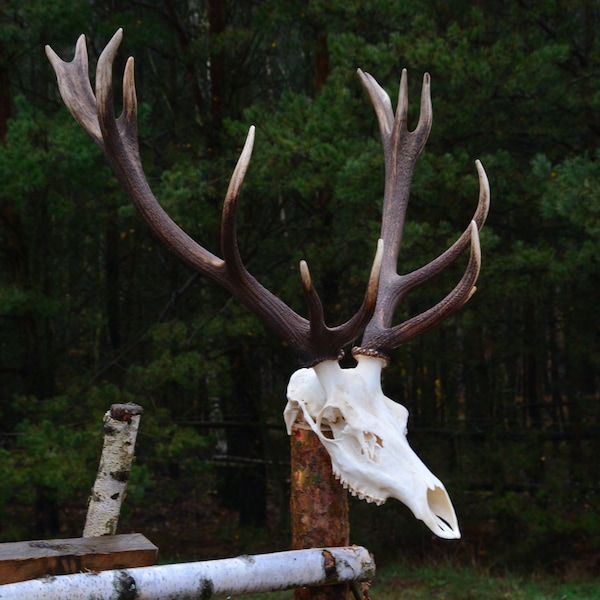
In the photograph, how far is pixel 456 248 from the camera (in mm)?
2873

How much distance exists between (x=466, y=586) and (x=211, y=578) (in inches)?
184

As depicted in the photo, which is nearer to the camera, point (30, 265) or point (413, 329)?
point (413, 329)

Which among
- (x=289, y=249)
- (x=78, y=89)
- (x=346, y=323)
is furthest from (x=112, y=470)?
(x=289, y=249)

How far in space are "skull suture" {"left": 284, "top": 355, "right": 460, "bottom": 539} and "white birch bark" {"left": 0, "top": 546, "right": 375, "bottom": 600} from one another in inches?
7.9

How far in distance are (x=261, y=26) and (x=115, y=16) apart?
55.4 inches

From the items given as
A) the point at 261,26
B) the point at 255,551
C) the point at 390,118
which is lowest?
the point at 255,551

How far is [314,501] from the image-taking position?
2.54 metres

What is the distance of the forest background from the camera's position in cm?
629

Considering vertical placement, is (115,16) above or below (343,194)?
above

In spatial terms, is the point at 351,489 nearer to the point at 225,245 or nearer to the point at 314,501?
the point at 314,501

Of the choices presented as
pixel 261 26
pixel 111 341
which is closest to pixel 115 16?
pixel 261 26

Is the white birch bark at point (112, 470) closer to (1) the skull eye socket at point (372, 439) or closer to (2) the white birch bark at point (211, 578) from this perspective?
(2) the white birch bark at point (211, 578)

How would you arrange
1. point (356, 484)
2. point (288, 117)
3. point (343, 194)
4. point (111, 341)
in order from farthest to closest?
point (111, 341) < point (288, 117) < point (343, 194) < point (356, 484)

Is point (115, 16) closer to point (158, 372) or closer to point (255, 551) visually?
point (158, 372)
